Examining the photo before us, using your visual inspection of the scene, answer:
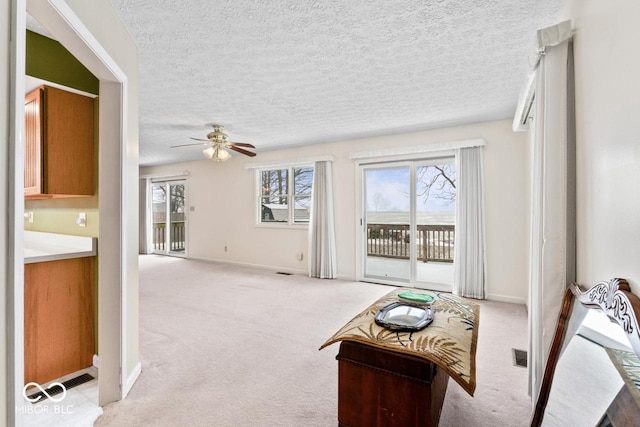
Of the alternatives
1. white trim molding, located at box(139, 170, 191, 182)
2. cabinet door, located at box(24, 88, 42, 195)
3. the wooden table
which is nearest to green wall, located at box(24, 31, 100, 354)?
cabinet door, located at box(24, 88, 42, 195)

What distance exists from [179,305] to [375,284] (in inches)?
112

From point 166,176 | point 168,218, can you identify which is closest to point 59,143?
point 166,176

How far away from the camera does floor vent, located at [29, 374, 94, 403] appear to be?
6.08 ft

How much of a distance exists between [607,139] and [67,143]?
301 centimetres

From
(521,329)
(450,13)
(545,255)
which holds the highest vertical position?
(450,13)

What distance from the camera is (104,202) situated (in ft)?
5.76

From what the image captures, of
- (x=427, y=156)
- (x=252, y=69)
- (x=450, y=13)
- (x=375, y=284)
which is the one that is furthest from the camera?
(x=375, y=284)

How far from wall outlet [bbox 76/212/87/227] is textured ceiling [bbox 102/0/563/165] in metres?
1.29

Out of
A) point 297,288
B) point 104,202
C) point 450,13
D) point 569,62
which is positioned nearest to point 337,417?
point 104,202

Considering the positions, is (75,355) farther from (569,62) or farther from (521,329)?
(521,329)

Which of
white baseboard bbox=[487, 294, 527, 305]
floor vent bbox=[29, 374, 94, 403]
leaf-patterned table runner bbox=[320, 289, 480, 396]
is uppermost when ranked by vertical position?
leaf-patterned table runner bbox=[320, 289, 480, 396]

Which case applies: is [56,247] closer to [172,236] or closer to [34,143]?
[34,143]

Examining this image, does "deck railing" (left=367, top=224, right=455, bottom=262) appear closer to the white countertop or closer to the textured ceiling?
the textured ceiling

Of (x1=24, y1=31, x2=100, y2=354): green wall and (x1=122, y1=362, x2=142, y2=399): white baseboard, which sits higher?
(x1=24, y1=31, x2=100, y2=354): green wall
